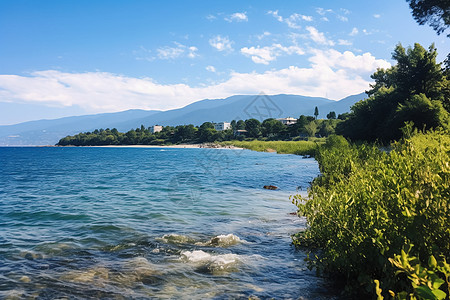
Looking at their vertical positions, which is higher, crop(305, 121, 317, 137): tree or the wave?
crop(305, 121, 317, 137): tree

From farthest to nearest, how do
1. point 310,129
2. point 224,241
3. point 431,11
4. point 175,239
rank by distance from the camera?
point 310,129 → point 431,11 → point 175,239 → point 224,241

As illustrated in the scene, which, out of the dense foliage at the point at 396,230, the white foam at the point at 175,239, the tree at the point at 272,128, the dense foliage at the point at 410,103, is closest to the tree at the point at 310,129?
the tree at the point at 272,128

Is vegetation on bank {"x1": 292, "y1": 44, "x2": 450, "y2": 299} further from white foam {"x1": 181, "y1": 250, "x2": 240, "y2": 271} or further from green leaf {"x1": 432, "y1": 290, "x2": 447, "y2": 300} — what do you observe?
white foam {"x1": 181, "y1": 250, "x2": 240, "y2": 271}

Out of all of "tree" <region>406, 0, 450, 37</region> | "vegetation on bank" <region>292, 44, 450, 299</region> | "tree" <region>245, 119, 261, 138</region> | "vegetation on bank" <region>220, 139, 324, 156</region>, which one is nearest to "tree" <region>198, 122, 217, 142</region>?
"tree" <region>245, 119, 261, 138</region>

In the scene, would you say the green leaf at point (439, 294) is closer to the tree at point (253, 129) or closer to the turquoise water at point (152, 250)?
the turquoise water at point (152, 250)

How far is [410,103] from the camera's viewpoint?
41.2 metres

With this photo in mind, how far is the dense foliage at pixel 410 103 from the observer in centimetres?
4016

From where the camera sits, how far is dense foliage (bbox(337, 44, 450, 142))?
1581 inches

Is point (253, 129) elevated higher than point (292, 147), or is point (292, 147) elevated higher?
point (253, 129)

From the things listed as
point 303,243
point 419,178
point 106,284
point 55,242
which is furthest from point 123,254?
point 419,178

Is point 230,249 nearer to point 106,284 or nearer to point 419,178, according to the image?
point 106,284

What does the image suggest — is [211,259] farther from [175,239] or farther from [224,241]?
[175,239]

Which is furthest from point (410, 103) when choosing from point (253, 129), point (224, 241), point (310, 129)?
point (253, 129)

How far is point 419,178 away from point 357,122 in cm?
5588
